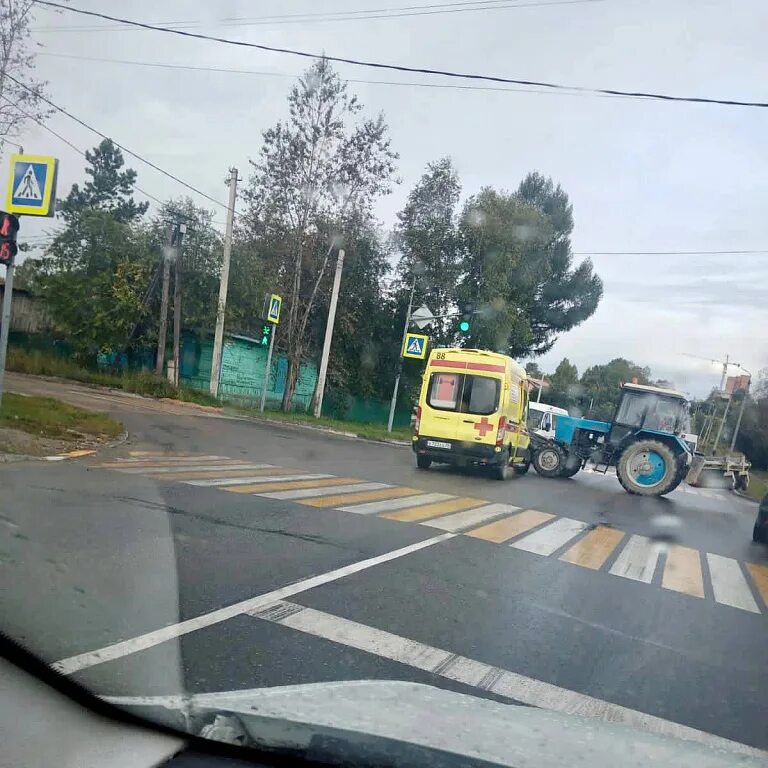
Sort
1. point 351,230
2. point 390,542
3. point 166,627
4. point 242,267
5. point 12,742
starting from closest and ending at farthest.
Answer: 1. point 12,742
2. point 166,627
3. point 390,542
4. point 242,267
5. point 351,230

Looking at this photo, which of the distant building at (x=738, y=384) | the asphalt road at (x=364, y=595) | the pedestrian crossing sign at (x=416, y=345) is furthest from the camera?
the distant building at (x=738, y=384)

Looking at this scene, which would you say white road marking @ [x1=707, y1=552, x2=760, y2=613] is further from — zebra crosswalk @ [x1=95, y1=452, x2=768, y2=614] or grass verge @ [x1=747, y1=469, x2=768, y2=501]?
grass verge @ [x1=747, y1=469, x2=768, y2=501]

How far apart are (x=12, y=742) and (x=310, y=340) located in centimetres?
3098

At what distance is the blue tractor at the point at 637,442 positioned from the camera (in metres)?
17.2

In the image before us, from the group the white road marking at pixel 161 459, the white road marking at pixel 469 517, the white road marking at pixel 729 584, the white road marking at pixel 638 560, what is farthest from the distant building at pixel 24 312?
the white road marking at pixel 729 584

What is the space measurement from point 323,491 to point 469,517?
213 cm

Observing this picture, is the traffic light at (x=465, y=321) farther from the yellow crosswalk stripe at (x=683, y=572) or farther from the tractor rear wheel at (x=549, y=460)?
the yellow crosswalk stripe at (x=683, y=572)

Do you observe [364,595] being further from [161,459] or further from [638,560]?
[161,459]

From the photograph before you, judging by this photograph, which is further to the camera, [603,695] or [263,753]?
[603,695]

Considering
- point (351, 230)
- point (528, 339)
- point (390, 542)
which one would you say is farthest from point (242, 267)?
point (390, 542)

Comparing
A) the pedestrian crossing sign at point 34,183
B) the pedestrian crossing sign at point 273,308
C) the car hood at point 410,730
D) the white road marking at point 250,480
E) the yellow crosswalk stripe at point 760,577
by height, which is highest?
the pedestrian crossing sign at point 34,183

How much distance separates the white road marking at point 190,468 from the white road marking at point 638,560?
19.7 feet

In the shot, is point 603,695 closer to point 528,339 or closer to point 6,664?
point 6,664

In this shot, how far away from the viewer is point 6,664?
319cm
